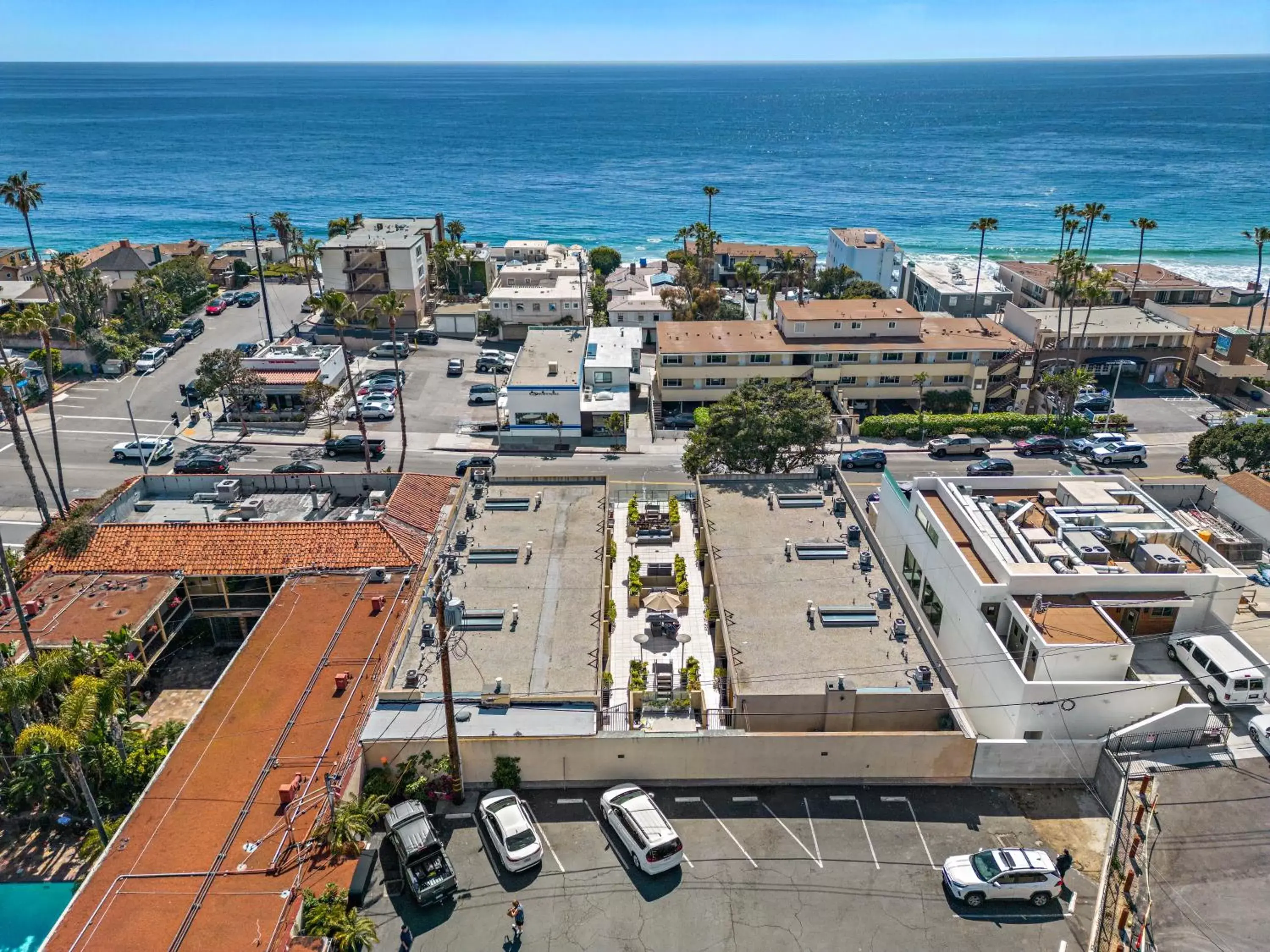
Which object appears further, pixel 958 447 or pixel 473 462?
pixel 958 447

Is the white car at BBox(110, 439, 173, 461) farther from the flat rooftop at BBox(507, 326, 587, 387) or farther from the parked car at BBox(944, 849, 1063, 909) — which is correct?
the parked car at BBox(944, 849, 1063, 909)

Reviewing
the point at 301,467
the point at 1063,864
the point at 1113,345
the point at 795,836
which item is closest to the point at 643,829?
the point at 795,836

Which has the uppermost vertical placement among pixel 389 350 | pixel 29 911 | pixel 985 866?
pixel 389 350

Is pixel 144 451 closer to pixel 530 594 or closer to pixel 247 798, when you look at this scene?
pixel 530 594

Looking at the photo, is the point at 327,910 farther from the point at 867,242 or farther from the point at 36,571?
the point at 867,242

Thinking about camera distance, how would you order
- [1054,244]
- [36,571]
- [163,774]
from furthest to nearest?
1. [1054,244]
2. [36,571]
3. [163,774]

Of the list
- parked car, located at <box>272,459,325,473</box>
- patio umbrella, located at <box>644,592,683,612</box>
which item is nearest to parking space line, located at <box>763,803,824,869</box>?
patio umbrella, located at <box>644,592,683,612</box>

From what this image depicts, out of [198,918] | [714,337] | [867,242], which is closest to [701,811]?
[198,918]
